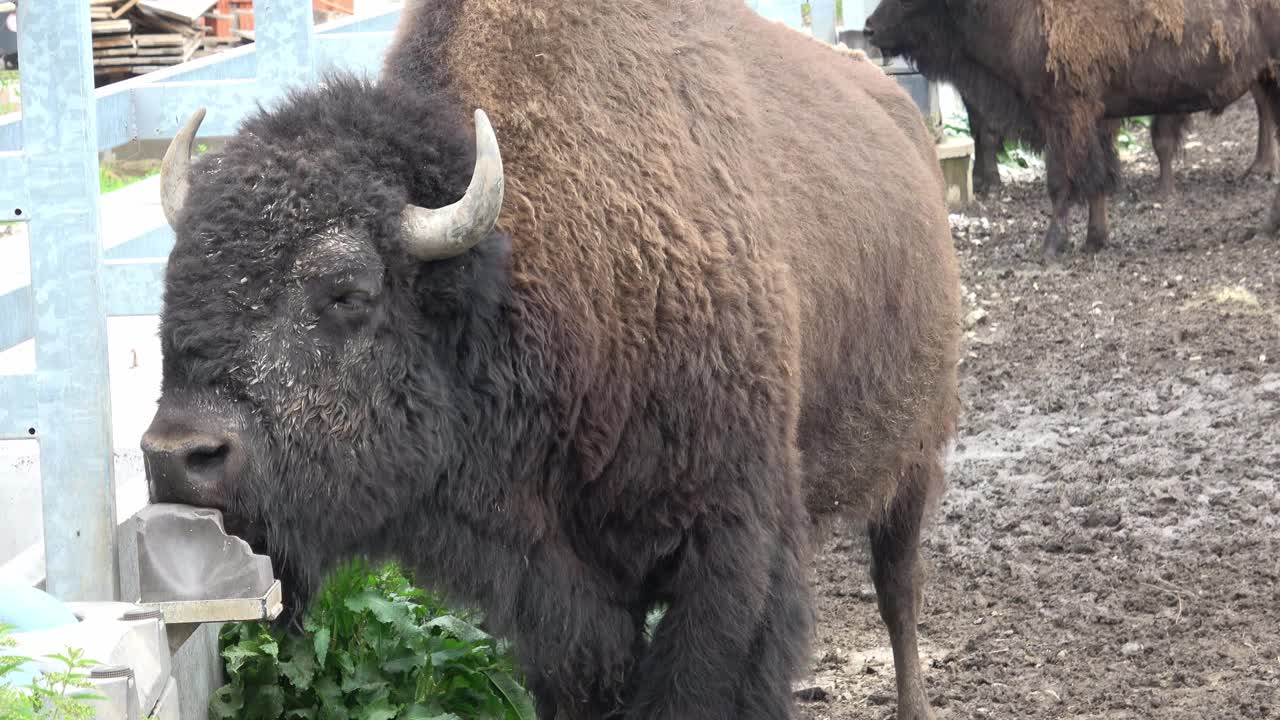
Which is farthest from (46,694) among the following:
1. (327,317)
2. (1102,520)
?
(1102,520)

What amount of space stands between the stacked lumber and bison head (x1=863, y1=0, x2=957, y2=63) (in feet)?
27.4

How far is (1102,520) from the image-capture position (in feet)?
20.8

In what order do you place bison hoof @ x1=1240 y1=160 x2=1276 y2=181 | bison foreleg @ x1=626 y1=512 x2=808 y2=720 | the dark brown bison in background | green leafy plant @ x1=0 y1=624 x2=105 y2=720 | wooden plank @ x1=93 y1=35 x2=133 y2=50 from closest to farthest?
green leafy plant @ x1=0 y1=624 x2=105 y2=720 → bison foreleg @ x1=626 y1=512 x2=808 y2=720 → the dark brown bison in background → bison hoof @ x1=1240 y1=160 x2=1276 y2=181 → wooden plank @ x1=93 y1=35 x2=133 y2=50

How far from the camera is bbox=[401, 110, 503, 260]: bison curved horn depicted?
2.93 metres

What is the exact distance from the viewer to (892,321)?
4.51 meters

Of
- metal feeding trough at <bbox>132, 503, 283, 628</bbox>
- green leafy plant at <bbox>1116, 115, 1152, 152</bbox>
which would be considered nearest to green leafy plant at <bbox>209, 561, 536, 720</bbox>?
metal feeding trough at <bbox>132, 503, 283, 628</bbox>

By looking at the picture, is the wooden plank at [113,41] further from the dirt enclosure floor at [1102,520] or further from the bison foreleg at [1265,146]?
the bison foreleg at [1265,146]

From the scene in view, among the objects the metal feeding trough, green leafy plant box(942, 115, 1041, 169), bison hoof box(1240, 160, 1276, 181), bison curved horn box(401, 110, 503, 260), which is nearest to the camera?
the metal feeding trough

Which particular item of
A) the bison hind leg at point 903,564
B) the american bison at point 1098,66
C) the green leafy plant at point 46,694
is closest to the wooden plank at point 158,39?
the american bison at point 1098,66

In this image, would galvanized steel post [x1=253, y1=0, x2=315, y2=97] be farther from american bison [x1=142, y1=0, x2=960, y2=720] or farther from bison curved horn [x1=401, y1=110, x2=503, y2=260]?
bison curved horn [x1=401, y1=110, x2=503, y2=260]

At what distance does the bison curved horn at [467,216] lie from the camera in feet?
9.62

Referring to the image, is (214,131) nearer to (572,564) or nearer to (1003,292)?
(572,564)

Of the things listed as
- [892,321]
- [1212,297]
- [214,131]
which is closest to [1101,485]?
[892,321]

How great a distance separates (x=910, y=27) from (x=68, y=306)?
11.0 metres
